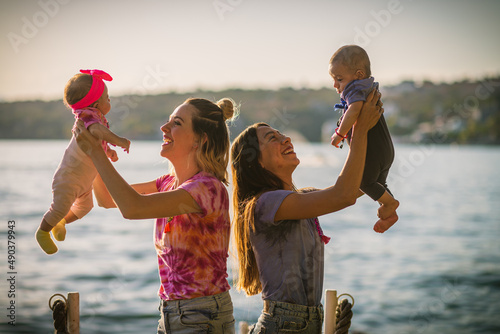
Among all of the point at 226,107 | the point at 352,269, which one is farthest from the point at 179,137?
the point at 352,269

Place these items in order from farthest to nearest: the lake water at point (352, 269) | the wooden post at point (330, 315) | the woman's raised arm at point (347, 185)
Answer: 1. the lake water at point (352, 269)
2. the wooden post at point (330, 315)
3. the woman's raised arm at point (347, 185)

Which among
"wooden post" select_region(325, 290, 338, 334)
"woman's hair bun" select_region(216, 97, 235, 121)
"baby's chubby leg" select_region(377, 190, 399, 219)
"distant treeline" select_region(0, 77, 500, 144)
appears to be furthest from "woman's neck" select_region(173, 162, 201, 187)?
"distant treeline" select_region(0, 77, 500, 144)

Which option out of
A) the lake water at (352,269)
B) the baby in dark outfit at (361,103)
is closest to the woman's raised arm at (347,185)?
the baby in dark outfit at (361,103)

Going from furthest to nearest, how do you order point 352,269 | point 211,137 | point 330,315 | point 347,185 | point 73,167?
point 352,269 → point 330,315 → point 211,137 → point 73,167 → point 347,185

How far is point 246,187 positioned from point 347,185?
0.63 m

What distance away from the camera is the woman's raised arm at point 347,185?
2.55 m

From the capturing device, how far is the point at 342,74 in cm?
276

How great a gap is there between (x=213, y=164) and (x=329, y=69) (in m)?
0.78

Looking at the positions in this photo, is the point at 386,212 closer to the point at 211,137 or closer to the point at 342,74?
the point at 342,74

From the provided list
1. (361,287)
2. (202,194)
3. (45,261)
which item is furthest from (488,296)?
(202,194)

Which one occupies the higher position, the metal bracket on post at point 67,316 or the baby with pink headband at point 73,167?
the baby with pink headband at point 73,167

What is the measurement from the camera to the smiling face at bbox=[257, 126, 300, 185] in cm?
294

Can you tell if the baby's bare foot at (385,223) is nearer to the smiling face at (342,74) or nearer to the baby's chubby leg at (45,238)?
the smiling face at (342,74)

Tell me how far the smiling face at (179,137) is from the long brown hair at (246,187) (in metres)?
0.30
